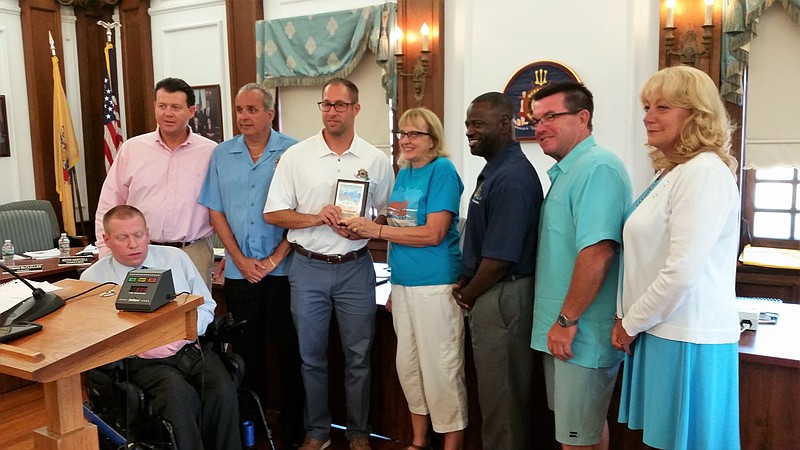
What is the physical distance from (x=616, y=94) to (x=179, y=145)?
3092 millimetres

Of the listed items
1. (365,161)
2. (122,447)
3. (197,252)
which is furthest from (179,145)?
(122,447)

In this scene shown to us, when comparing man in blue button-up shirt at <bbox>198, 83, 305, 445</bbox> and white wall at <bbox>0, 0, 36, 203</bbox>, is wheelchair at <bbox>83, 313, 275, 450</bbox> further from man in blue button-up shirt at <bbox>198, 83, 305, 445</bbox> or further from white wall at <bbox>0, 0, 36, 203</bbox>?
white wall at <bbox>0, 0, 36, 203</bbox>

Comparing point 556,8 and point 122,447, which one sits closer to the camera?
point 122,447

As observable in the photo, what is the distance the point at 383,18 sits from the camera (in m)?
5.35

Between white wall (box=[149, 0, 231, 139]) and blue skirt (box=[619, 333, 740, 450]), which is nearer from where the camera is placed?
blue skirt (box=[619, 333, 740, 450])

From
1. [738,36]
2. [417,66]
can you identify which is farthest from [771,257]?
[417,66]

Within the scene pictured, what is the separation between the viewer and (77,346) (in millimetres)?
1350

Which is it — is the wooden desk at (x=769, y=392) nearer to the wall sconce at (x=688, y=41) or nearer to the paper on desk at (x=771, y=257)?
the paper on desk at (x=771, y=257)

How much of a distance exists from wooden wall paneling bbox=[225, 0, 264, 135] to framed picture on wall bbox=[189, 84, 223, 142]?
0.29 m

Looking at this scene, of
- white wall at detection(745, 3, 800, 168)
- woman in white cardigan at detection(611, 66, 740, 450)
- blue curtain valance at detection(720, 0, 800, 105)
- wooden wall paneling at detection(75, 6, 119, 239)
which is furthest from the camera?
wooden wall paneling at detection(75, 6, 119, 239)

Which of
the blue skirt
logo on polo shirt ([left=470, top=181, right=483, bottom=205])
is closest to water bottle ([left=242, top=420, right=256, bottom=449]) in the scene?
logo on polo shirt ([left=470, top=181, right=483, bottom=205])

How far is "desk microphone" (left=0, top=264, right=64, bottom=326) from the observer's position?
1.50 meters

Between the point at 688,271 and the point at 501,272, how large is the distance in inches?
26.6

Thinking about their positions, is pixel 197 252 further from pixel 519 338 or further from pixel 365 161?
pixel 519 338
